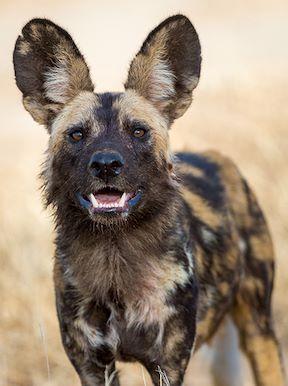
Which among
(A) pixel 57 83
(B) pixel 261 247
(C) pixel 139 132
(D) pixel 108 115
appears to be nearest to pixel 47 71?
(A) pixel 57 83

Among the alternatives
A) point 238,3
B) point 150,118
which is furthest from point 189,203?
point 238,3

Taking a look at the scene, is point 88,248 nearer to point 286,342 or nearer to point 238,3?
point 286,342

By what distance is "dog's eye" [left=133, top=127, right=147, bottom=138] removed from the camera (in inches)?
160

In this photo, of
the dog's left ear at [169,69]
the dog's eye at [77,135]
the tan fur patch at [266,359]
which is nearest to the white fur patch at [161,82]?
the dog's left ear at [169,69]

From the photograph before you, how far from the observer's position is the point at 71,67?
14.1 ft

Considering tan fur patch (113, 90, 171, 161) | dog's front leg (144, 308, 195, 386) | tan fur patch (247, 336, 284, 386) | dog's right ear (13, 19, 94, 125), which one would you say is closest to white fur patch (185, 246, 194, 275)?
dog's front leg (144, 308, 195, 386)

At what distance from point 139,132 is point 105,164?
0.37 meters

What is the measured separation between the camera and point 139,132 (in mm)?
4070

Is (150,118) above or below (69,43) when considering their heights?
below

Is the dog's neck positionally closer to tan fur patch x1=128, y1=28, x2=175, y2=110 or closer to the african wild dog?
the african wild dog

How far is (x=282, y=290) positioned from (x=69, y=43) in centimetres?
317

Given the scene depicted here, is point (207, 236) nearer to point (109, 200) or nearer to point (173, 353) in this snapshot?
point (173, 353)

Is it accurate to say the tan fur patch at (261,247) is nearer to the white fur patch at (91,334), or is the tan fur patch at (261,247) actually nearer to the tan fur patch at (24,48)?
the white fur patch at (91,334)

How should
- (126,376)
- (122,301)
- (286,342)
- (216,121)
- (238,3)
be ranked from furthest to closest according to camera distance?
(238,3)
(216,121)
(286,342)
(126,376)
(122,301)
